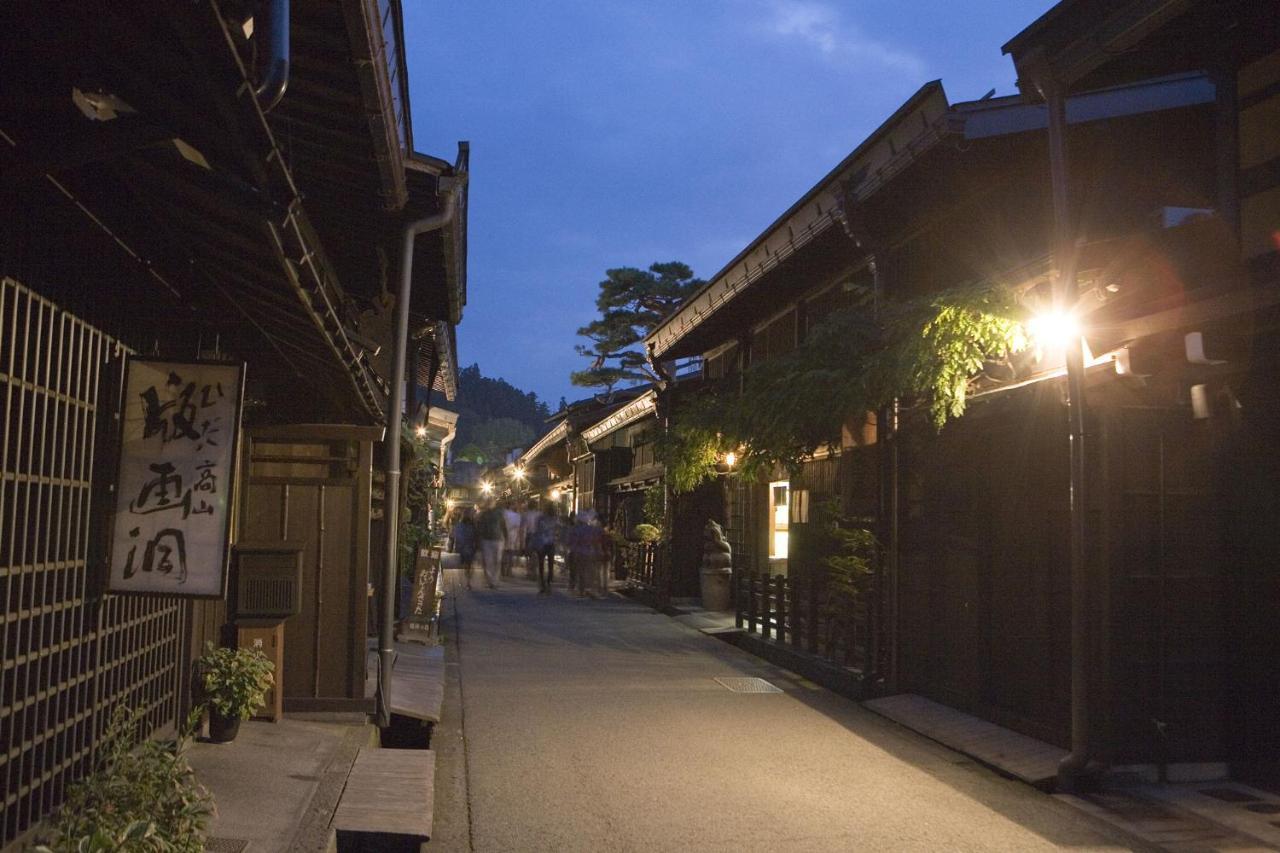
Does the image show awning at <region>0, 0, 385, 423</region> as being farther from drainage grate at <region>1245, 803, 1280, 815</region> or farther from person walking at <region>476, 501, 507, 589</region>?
person walking at <region>476, 501, 507, 589</region>

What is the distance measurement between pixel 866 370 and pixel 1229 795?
5.35 m

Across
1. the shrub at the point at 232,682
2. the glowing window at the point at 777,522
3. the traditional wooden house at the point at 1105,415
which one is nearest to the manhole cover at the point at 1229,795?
the traditional wooden house at the point at 1105,415

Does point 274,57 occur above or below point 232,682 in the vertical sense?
above

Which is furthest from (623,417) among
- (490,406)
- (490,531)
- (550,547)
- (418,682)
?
(490,406)

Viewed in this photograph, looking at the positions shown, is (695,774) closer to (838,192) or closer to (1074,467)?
(1074,467)

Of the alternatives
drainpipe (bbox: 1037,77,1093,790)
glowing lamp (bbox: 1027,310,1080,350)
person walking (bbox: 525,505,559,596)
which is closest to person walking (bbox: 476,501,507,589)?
person walking (bbox: 525,505,559,596)

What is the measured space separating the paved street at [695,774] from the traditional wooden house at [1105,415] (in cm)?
113

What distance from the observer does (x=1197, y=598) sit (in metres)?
9.16

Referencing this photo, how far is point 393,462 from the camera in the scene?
1083cm

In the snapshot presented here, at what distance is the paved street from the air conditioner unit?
2.05 m

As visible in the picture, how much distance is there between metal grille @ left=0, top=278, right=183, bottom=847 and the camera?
5.04 metres

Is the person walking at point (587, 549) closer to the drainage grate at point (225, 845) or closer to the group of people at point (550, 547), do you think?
the group of people at point (550, 547)

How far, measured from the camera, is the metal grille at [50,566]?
16.5ft

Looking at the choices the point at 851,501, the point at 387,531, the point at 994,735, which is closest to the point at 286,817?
the point at 387,531
